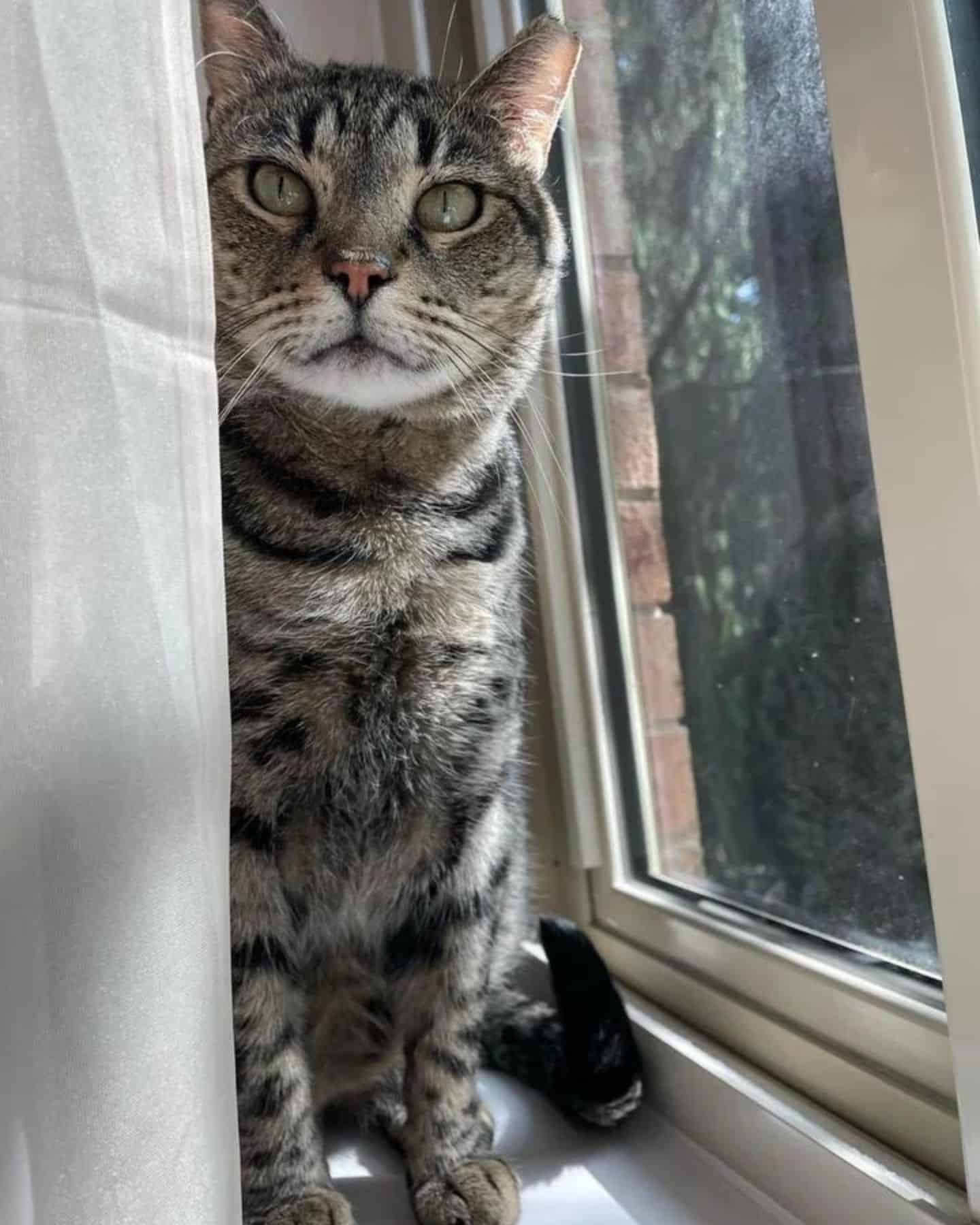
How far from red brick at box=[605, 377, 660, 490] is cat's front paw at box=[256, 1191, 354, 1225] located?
2.52ft

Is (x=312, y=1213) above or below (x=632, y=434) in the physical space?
below

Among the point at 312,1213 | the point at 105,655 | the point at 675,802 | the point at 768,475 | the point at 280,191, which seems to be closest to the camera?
the point at 105,655

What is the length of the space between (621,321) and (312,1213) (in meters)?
0.93

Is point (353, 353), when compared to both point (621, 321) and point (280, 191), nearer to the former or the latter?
point (280, 191)

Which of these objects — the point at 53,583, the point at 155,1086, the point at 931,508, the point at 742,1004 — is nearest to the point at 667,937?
the point at 742,1004

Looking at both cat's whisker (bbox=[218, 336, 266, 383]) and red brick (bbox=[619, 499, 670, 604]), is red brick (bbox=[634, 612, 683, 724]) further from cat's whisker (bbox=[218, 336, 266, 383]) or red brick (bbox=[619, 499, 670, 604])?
cat's whisker (bbox=[218, 336, 266, 383])

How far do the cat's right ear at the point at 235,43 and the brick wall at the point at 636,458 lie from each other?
387mm

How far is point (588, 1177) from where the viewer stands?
91 cm

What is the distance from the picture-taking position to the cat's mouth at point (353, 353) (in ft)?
2.70

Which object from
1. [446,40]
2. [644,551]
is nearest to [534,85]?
[446,40]

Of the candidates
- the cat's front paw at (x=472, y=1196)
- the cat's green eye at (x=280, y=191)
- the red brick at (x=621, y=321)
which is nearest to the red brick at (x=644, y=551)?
the red brick at (x=621, y=321)

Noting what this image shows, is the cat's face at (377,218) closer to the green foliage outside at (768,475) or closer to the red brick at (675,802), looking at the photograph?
the green foliage outside at (768,475)

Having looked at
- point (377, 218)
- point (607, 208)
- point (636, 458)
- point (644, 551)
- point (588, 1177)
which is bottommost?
point (588, 1177)

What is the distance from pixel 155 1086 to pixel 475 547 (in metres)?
0.53
